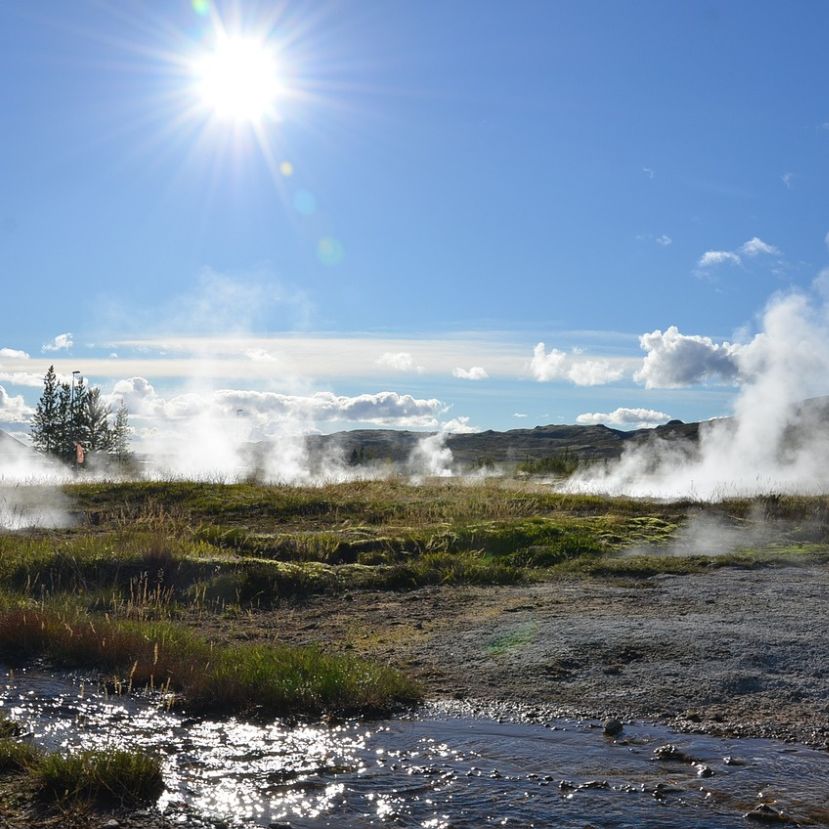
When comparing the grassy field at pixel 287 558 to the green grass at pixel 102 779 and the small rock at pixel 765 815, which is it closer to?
the green grass at pixel 102 779

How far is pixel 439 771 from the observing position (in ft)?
19.5

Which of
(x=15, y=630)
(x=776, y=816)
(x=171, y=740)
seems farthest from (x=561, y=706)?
(x=15, y=630)

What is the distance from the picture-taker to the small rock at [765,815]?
16.8 ft

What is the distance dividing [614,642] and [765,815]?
12.9ft

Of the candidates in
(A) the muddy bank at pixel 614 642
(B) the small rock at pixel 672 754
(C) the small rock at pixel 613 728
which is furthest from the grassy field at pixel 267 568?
(B) the small rock at pixel 672 754

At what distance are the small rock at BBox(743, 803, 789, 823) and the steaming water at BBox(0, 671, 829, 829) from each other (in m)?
0.07

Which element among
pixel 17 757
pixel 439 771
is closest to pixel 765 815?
pixel 439 771

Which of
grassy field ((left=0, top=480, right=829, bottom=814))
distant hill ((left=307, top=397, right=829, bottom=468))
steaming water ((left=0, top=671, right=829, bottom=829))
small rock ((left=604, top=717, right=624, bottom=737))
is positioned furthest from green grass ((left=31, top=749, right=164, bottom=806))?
distant hill ((left=307, top=397, right=829, bottom=468))

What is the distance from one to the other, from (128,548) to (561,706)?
8.50 metres

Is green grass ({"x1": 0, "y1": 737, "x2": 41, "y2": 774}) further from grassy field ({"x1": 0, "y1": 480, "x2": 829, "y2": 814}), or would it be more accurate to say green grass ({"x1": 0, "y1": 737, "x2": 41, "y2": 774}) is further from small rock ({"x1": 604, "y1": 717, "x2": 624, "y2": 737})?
small rock ({"x1": 604, "y1": 717, "x2": 624, "y2": 737})

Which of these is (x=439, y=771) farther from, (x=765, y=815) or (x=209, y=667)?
(x=209, y=667)

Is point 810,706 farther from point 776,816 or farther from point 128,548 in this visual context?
point 128,548

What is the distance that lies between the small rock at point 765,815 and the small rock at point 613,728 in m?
1.59

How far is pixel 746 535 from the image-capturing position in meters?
19.1
